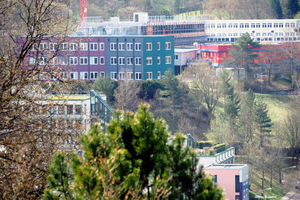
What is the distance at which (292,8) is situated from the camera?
95812 millimetres

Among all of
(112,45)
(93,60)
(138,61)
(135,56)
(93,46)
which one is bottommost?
(138,61)

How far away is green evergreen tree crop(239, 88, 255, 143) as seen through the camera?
4359 cm

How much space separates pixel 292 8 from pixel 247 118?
192 feet

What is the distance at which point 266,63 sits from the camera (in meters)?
62.1

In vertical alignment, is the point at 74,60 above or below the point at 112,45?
below

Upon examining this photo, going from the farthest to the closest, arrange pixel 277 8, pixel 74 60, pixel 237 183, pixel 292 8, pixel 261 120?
pixel 292 8, pixel 277 8, pixel 74 60, pixel 261 120, pixel 237 183

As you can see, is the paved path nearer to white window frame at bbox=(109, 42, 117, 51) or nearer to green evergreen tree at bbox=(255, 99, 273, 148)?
green evergreen tree at bbox=(255, 99, 273, 148)

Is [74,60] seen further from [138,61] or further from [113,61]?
[138,61]

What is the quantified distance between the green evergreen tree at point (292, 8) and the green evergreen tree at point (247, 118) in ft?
184

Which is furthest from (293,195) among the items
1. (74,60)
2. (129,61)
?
(74,60)

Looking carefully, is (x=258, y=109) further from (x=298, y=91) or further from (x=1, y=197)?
(x=1, y=197)

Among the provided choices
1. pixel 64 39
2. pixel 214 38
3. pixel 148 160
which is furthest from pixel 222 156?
pixel 214 38

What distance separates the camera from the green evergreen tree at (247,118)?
143 feet

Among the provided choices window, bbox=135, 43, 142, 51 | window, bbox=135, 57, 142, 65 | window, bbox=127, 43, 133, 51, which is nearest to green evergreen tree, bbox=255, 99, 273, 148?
window, bbox=135, 57, 142, 65
